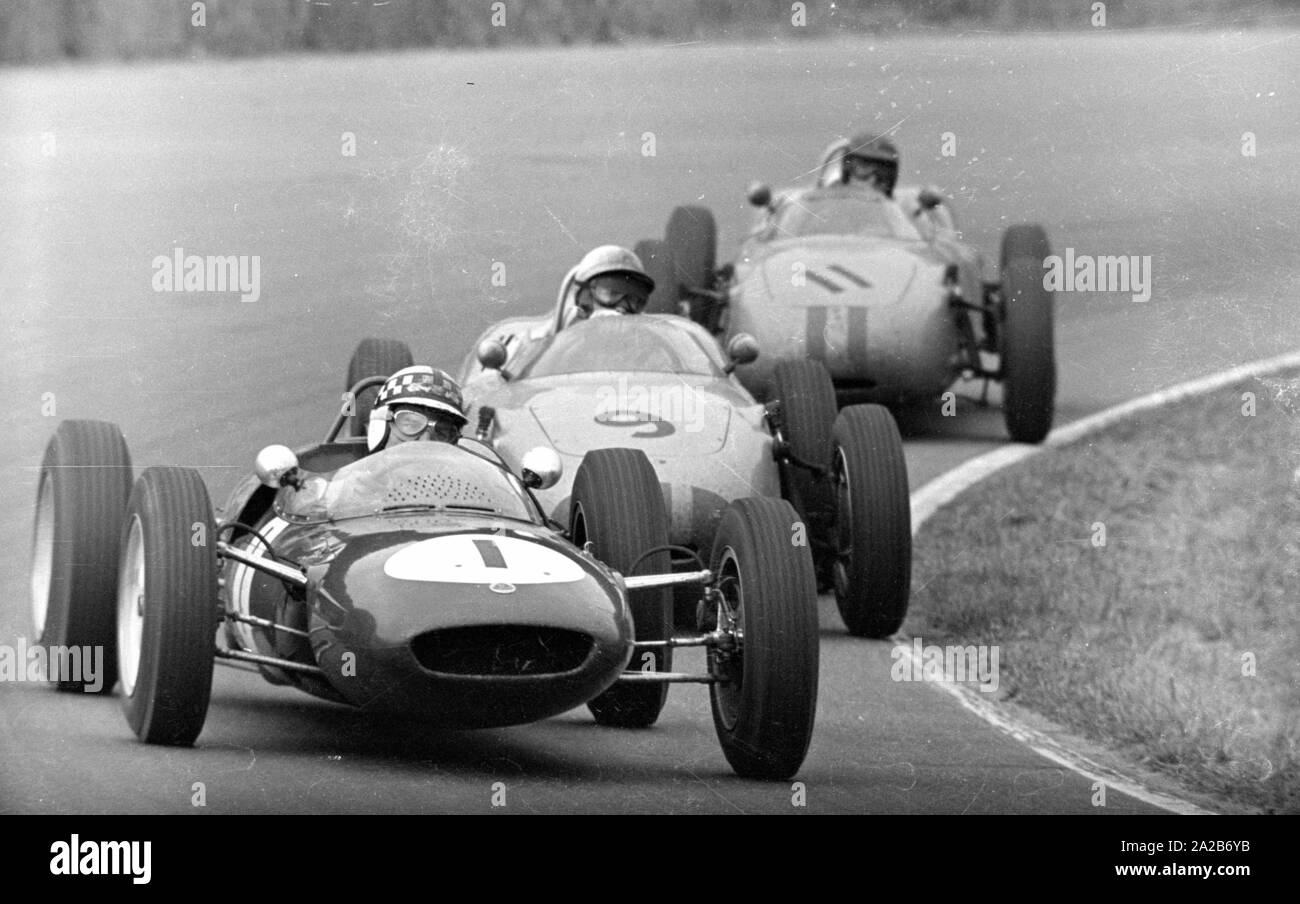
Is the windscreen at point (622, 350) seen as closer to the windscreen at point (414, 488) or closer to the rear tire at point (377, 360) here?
the rear tire at point (377, 360)

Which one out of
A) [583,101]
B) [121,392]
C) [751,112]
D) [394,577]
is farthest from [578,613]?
[751,112]

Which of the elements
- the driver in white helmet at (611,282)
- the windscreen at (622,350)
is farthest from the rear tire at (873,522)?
the driver in white helmet at (611,282)

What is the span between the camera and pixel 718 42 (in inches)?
478

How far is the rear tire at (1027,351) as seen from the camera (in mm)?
15586

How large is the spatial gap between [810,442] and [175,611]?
4.30m

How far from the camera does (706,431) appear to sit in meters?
11.8

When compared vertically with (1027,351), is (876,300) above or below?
above

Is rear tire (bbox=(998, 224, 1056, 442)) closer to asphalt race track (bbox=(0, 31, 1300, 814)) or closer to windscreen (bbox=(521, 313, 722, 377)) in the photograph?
asphalt race track (bbox=(0, 31, 1300, 814))

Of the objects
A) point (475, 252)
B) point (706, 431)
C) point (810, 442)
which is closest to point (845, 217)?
point (810, 442)

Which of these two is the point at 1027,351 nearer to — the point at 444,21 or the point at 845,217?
the point at 845,217

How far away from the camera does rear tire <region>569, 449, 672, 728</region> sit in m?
9.53

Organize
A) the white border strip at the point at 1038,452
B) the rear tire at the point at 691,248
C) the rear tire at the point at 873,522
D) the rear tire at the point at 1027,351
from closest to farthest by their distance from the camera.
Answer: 1. the white border strip at the point at 1038,452
2. the rear tire at the point at 873,522
3. the rear tire at the point at 1027,351
4. the rear tire at the point at 691,248

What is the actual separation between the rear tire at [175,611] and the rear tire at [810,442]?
386cm

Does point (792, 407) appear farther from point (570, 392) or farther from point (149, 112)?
point (149, 112)
